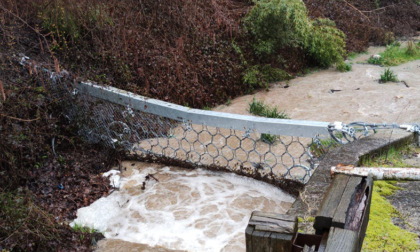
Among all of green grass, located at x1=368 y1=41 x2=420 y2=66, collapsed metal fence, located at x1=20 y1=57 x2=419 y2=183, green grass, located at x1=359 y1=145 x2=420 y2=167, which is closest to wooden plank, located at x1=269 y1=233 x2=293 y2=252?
green grass, located at x1=359 y1=145 x2=420 y2=167

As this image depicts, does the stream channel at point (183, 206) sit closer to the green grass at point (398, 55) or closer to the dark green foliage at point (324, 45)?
the dark green foliage at point (324, 45)

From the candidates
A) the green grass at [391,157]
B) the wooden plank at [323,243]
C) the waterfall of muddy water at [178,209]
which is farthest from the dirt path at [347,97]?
the wooden plank at [323,243]

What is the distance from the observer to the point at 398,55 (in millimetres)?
10797

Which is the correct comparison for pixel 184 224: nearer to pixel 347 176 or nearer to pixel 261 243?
pixel 347 176

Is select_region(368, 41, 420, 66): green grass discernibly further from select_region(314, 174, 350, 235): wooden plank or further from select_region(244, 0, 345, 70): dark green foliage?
select_region(314, 174, 350, 235): wooden plank

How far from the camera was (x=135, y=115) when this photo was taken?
19.6 feet

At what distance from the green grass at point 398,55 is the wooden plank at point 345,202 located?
9060mm

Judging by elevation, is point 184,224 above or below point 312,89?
below

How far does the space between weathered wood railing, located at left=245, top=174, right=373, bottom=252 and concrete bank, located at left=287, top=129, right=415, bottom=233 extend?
61 cm

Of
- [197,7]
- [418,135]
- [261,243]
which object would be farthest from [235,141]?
[261,243]

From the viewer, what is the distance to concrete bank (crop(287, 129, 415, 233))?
284cm

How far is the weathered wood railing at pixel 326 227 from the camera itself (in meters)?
1.67

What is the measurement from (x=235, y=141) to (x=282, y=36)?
11.8ft

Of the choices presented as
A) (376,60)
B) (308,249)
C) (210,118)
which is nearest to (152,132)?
(210,118)
